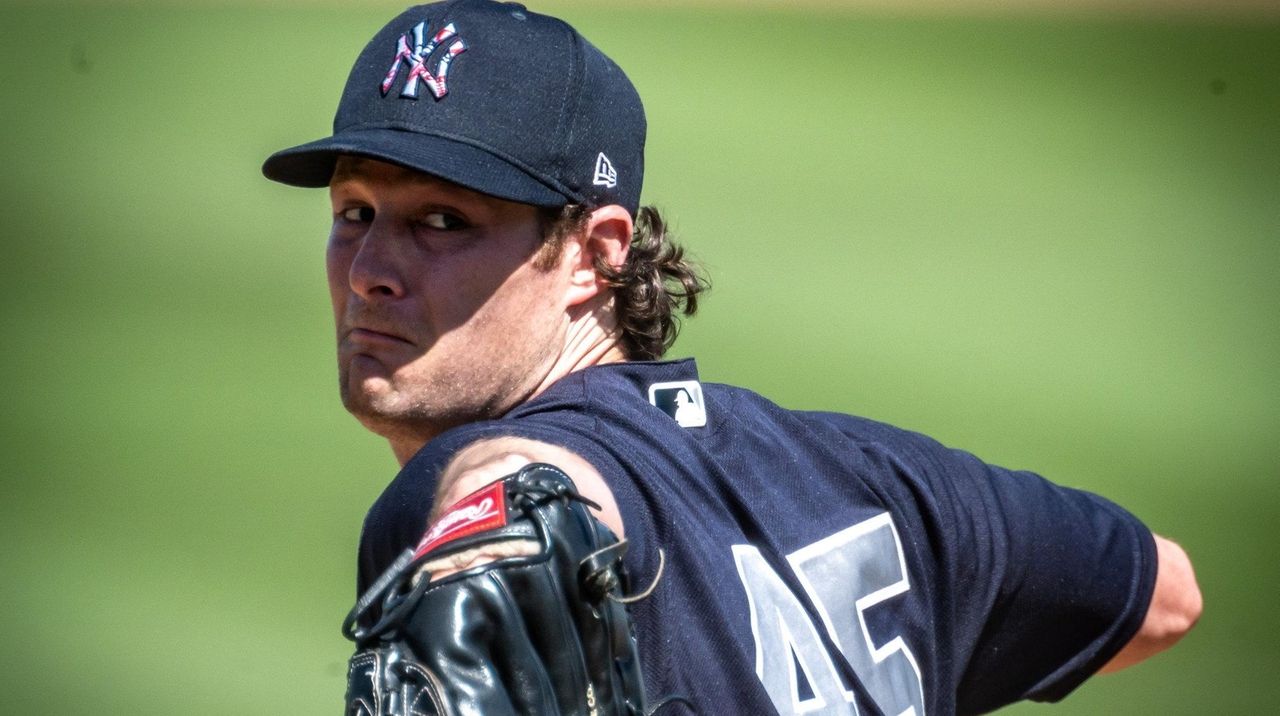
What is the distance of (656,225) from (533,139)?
51 centimetres

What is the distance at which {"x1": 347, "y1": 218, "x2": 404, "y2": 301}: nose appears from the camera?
186 centimetres

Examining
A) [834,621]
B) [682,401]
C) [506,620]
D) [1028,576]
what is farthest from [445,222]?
[1028,576]

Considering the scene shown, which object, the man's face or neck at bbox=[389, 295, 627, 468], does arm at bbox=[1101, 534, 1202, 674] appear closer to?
neck at bbox=[389, 295, 627, 468]

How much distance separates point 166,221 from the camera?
5.45 metres

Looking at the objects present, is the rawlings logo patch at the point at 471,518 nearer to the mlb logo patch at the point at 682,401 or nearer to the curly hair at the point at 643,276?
the mlb logo patch at the point at 682,401

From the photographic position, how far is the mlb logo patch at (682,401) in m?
1.78

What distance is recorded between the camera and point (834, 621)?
176 cm

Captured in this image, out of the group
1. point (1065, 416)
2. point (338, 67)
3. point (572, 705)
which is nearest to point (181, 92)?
point (338, 67)

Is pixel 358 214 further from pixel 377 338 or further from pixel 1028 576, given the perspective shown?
pixel 1028 576

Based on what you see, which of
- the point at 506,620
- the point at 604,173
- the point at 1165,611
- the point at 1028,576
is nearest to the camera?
the point at 506,620

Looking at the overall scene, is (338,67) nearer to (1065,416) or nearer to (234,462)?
(234,462)

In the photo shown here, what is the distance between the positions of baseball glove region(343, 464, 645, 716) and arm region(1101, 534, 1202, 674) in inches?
51.5

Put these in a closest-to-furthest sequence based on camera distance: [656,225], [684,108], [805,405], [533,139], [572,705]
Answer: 1. [572,705]
2. [533,139]
3. [656,225]
4. [805,405]
5. [684,108]

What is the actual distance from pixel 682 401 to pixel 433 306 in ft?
1.09
